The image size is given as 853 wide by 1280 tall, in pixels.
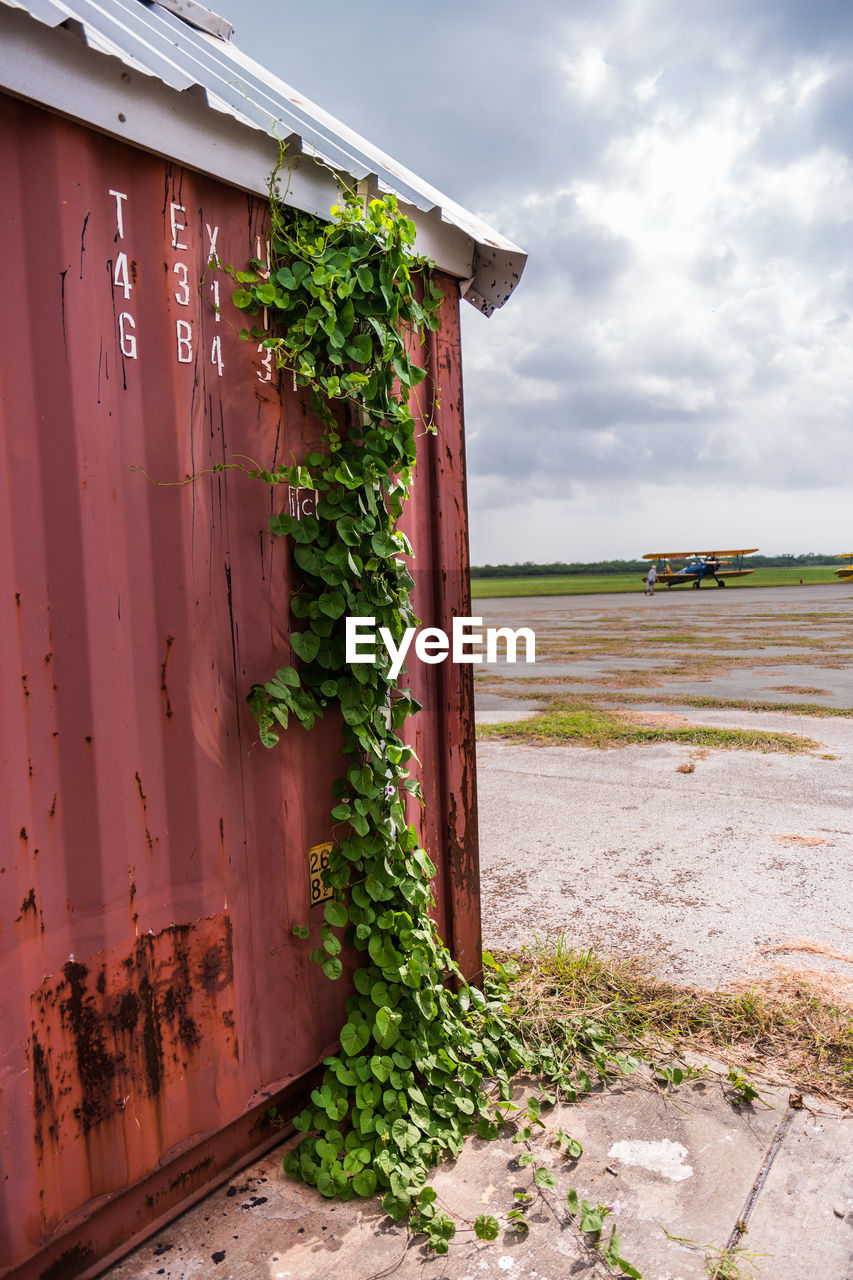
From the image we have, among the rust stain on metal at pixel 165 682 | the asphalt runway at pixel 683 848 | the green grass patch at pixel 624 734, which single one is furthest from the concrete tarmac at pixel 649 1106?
the rust stain on metal at pixel 165 682

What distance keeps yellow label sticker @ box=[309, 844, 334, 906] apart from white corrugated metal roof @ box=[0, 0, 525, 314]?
2093mm

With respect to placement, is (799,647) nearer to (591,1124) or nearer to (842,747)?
(842,747)

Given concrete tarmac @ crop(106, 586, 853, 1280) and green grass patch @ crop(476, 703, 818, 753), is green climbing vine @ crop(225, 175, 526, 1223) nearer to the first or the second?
concrete tarmac @ crop(106, 586, 853, 1280)

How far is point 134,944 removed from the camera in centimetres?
229

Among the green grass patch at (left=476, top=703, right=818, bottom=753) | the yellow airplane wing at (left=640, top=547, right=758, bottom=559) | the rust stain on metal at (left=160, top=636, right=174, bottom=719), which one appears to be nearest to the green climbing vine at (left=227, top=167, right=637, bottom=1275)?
the rust stain on metal at (left=160, top=636, right=174, bottom=719)

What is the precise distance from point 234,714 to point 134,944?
2.26 ft

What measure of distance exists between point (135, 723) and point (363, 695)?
0.76 metres

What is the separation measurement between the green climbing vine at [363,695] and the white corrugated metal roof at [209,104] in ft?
0.66

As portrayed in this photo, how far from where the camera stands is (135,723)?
7.47 feet

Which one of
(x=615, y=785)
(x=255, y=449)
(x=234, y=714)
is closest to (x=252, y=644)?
(x=234, y=714)

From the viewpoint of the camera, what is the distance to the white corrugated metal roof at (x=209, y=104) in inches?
78.4

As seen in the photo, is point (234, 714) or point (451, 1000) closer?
point (234, 714)
